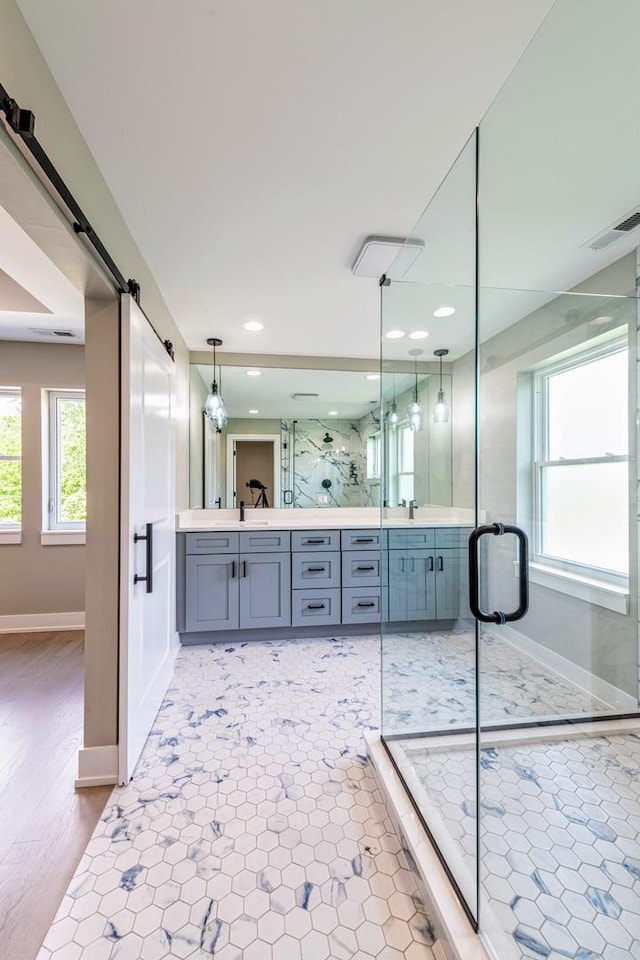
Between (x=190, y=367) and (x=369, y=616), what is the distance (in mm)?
2564

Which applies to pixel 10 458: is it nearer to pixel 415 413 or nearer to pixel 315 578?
pixel 315 578

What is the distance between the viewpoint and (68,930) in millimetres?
1129

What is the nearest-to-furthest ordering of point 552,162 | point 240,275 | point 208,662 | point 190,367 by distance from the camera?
point 552,162, point 240,275, point 208,662, point 190,367

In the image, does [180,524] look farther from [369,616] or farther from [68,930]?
[68,930]

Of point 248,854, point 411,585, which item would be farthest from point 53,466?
point 248,854

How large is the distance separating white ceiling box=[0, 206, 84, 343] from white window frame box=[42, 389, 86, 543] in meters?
0.47

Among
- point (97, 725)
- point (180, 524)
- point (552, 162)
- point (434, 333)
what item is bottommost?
point (97, 725)

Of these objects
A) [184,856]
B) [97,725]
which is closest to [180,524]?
[97,725]

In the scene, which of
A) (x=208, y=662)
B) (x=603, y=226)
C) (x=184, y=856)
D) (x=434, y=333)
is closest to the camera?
(x=184, y=856)

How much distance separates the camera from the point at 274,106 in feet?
4.22

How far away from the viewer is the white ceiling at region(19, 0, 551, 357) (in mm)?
1034

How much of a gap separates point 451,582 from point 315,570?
102cm

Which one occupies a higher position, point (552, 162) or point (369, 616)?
point (552, 162)

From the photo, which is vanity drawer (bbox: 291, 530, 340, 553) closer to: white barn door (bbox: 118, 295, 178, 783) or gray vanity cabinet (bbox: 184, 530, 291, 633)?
gray vanity cabinet (bbox: 184, 530, 291, 633)
